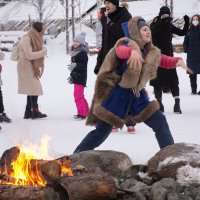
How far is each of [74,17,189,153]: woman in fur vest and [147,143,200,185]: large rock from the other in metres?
0.54

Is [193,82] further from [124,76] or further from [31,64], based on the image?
[124,76]

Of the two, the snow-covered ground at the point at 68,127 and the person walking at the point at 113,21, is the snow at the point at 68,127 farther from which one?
the person walking at the point at 113,21

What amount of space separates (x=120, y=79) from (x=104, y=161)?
0.84 m

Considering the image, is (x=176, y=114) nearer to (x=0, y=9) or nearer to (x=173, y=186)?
(x=173, y=186)

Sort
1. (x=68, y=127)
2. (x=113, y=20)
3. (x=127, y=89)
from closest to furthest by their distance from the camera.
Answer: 1. (x=127, y=89)
2. (x=113, y=20)
3. (x=68, y=127)

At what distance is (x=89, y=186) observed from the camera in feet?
13.1

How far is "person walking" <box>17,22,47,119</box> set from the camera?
9250mm

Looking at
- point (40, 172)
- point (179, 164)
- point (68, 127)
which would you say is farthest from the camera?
point (68, 127)

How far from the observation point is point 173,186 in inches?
175

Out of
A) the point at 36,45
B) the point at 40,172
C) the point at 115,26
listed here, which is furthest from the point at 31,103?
the point at 40,172

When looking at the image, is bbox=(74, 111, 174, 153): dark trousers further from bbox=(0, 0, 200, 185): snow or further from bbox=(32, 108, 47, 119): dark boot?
bbox=(32, 108, 47, 119): dark boot

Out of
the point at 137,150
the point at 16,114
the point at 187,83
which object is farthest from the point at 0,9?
the point at 137,150

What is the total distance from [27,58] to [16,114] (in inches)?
48.2

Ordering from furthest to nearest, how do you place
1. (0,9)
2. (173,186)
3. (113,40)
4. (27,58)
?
(0,9)
(27,58)
(113,40)
(173,186)
